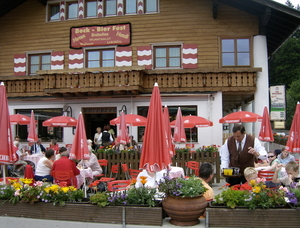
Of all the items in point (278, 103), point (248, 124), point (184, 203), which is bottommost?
point (184, 203)

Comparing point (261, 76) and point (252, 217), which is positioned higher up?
point (261, 76)

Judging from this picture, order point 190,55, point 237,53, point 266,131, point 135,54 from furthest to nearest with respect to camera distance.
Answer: point 135,54 < point 190,55 < point 237,53 < point 266,131

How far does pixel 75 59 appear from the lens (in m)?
17.4

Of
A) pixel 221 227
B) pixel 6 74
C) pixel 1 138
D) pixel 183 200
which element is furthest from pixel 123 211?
pixel 6 74

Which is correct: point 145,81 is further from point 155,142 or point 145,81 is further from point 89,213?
point 89,213

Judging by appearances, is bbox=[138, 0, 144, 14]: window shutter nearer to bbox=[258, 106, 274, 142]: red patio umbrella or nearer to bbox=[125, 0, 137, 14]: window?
bbox=[125, 0, 137, 14]: window

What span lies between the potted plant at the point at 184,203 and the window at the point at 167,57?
12977 mm

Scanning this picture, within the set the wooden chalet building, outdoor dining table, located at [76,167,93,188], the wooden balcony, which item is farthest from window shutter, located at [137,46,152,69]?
outdoor dining table, located at [76,167,93,188]

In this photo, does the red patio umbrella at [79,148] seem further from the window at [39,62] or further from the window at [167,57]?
the window at [39,62]

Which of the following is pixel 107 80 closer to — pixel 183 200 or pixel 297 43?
pixel 183 200

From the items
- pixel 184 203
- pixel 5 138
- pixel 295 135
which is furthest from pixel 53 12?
pixel 184 203

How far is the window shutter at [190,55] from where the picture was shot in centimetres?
1631

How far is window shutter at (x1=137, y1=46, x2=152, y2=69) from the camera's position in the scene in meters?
16.7

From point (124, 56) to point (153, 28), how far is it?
2.17 meters
